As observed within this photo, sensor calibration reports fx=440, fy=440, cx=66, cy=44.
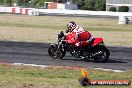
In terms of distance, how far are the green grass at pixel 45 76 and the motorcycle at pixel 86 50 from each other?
7.84 feet

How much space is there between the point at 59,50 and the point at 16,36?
39.3 ft

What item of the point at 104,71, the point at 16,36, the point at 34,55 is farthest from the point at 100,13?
the point at 104,71

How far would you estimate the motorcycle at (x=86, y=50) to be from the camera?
56.9ft

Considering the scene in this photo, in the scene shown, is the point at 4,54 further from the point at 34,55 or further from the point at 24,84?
the point at 24,84

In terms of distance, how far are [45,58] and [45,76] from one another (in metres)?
5.33

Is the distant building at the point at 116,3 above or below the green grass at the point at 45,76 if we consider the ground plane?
below

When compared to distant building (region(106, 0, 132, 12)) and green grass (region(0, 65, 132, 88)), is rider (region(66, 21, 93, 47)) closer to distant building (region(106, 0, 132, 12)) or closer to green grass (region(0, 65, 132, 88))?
green grass (region(0, 65, 132, 88))

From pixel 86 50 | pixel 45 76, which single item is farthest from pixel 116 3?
pixel 45 76

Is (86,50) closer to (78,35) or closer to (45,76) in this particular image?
(78,35)

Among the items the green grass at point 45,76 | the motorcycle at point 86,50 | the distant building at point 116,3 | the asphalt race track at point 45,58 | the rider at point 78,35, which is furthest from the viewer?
the distant building at point 116,3

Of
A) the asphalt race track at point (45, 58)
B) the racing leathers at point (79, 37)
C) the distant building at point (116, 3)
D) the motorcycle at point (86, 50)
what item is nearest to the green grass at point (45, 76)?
the asphalt race track at point (45, 58)

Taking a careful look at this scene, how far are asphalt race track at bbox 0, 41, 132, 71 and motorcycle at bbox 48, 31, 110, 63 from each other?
24cm

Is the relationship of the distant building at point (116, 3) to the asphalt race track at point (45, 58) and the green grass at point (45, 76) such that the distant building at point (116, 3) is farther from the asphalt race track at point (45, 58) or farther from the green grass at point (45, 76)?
the green grass at point (45, 76)

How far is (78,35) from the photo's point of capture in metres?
17.6
